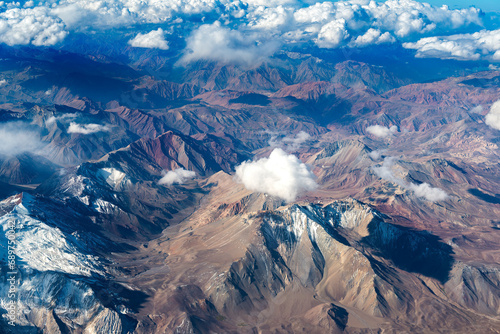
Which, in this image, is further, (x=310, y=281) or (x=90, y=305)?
(x=310, y=281)

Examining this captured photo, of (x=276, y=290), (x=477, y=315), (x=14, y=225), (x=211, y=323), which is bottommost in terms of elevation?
(x=477, y=315)

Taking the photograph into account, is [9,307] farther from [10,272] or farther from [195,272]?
[195,272]

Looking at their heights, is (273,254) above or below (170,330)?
below

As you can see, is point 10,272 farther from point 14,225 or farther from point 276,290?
point 276,290

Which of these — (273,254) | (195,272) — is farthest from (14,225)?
(273,254)

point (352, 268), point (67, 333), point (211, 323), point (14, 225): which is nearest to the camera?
point (67, 333)

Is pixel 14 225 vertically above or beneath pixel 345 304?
above

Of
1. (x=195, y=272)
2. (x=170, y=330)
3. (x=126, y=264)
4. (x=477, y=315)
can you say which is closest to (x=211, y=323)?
(x=170, y=330)

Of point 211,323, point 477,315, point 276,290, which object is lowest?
point 477,315

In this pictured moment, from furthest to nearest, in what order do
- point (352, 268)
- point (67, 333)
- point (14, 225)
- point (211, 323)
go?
point (352, 268) → point (14, 225) → point (211, 323) → point (67, 333)
